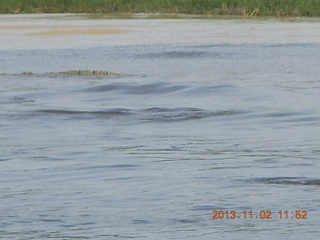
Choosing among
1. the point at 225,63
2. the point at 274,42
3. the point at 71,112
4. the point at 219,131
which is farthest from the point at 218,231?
the point at 274,42

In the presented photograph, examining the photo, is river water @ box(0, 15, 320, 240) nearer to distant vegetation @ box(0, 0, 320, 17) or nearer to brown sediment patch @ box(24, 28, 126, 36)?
brown sediment patch @ box(24, 28, 126, 36)

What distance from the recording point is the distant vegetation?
103ft

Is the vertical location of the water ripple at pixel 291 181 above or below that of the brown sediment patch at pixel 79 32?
above

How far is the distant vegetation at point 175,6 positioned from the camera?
31375mm

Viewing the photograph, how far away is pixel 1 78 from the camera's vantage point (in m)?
16.2
